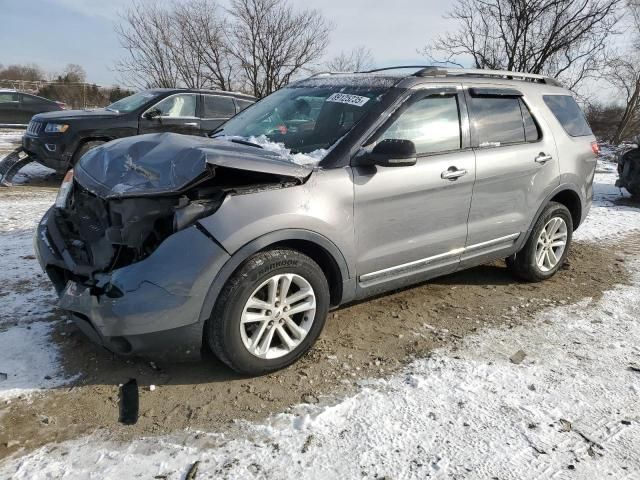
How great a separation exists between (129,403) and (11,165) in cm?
712

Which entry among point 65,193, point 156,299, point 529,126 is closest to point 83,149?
point 65,193

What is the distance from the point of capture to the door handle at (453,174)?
351cm

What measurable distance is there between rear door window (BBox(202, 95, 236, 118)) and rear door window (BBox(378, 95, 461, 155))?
6.03 metres

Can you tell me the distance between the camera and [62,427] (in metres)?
2.42

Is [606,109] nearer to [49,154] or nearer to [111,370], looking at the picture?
[49,154]

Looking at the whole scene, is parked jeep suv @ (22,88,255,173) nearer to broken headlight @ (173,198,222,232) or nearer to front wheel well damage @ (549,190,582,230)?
front wheel well damage @ (549,190,582,230)

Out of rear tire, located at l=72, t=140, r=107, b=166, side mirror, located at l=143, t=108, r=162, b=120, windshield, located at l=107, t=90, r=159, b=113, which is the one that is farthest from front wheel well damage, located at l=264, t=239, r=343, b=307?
windshield, located at l=107, t=90, r=159, b=113

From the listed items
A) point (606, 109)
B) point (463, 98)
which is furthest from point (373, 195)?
point (606, 109)

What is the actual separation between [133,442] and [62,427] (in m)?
0.39

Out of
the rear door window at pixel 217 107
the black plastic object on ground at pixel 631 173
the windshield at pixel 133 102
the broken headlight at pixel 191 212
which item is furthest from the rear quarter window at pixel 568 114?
the windshield at pixel 133 102

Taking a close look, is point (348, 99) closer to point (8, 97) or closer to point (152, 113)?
point (152, 113)

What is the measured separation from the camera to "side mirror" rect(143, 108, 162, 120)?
26.9 feet

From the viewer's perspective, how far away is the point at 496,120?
3.98 m

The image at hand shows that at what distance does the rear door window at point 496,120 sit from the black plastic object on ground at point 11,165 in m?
7.35
